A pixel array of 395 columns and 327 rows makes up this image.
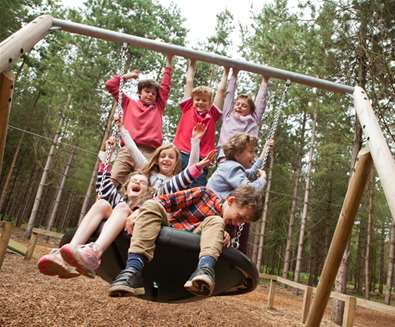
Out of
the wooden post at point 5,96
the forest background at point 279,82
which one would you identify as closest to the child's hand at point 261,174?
the wooden post at point 5,96

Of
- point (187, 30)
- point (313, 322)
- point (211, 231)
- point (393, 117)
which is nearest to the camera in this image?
point (211, 231)

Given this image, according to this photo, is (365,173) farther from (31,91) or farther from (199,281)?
(31,91)

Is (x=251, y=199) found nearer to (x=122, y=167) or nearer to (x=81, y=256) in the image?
(x=81, y=256)

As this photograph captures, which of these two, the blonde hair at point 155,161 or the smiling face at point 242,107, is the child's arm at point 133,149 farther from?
the smiling face at point 242,107

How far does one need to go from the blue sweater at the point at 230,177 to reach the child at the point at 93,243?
498 millimetres

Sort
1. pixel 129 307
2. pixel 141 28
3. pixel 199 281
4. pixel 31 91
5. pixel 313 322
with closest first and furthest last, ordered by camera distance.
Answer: pixel 199 281
pixel 313 322
pixel 129 307
pixel 141 28
pixel 31 91

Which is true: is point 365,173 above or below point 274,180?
below

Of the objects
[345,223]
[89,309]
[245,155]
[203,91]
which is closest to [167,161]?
[245,155]

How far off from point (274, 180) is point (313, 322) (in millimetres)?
16831

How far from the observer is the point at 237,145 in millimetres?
2469

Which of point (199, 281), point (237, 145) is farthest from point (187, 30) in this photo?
point (199, 281)

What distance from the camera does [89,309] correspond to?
21.5ft

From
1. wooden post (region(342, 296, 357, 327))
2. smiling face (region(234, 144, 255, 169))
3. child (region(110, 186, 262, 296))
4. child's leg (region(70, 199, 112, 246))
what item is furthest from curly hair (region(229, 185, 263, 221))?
wooden post (region(342, 296, 357, 327))

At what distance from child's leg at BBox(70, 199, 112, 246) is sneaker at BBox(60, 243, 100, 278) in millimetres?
51
